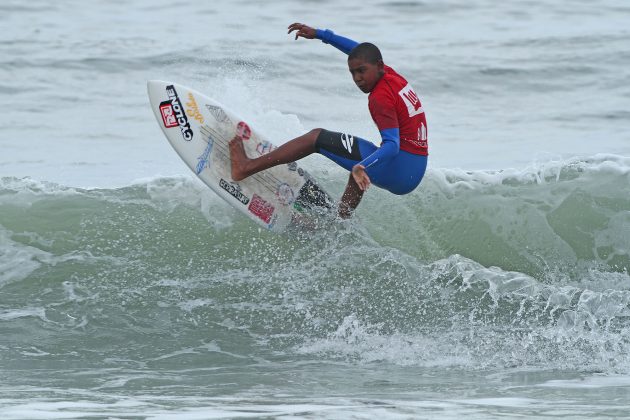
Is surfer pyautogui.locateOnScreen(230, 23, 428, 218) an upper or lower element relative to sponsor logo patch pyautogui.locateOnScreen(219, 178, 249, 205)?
upper

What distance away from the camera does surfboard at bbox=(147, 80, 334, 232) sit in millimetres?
7461

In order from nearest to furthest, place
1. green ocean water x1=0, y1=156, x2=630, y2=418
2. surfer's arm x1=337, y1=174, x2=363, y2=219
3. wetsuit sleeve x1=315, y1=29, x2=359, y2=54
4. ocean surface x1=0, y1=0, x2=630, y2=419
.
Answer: green ocean water x1=0, y1=156, x2=630, y2=418
ocean surface x1=0, y1=0, x2=630, y2=419
wetsuit sleeve x1=315, y1=29, x2=359, y2=54
surfer's arm x1=337, y1=174, x2=363, y2=219

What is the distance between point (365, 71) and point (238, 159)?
4.41 feet

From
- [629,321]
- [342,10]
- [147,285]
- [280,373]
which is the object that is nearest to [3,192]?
[147,285]

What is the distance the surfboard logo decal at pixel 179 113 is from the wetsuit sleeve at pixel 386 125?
5.42 ft

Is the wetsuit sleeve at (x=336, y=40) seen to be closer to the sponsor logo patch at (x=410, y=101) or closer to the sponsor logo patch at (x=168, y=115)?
the sponsor logo patch at (x=410, y=101)

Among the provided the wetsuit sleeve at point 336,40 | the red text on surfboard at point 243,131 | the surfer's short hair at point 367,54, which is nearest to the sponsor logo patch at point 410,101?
the surfer's short hair at point 367,54

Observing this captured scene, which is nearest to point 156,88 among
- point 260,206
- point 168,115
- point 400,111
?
point 168,115

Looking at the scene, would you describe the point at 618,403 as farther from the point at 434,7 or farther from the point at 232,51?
the point at 434,7

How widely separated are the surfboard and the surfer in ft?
0.87

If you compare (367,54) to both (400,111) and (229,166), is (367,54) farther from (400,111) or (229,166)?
(229,166)

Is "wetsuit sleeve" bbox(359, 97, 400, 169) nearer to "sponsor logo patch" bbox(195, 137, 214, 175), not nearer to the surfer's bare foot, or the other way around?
the surfer's bare foot

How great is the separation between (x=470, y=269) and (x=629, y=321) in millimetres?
1263

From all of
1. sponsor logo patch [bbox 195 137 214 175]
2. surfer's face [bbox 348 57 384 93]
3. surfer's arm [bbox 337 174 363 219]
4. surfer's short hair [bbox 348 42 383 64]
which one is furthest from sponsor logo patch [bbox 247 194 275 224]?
surfer's short hair [bbox 348 42 383 64]
